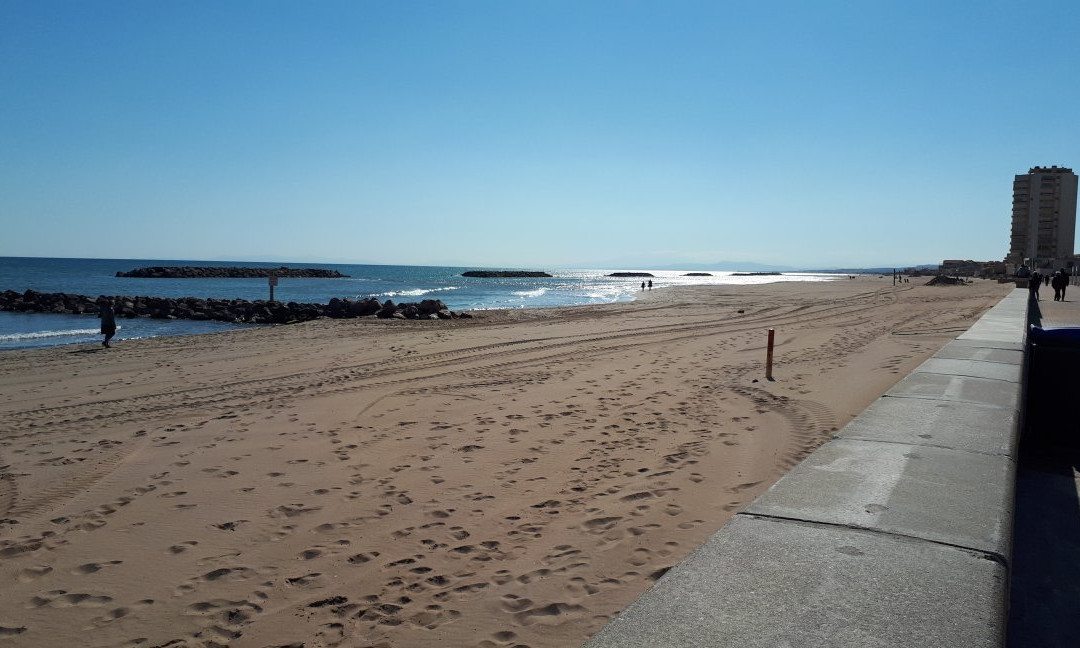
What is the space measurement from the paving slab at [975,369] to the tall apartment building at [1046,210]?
45.7 meters

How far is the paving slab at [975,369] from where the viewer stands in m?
6.84

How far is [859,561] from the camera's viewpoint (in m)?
2.45

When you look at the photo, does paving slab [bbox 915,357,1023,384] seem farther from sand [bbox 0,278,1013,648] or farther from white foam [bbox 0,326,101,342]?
white foam [bbox 0,326,101,342]

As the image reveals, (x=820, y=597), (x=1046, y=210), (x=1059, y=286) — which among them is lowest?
(x=820, y=597)

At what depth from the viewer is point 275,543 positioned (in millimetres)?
4828

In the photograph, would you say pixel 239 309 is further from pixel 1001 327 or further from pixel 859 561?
pixel 859 561

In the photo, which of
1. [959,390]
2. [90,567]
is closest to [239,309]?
[90,567]

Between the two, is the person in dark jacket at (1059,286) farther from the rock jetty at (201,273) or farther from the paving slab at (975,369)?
the rock jetty at (201,273)

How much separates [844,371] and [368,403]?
8.23 metres

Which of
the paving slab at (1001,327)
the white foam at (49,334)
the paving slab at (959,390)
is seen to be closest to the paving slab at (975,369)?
the paving slab at (959,390)

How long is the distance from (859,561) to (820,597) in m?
0.38

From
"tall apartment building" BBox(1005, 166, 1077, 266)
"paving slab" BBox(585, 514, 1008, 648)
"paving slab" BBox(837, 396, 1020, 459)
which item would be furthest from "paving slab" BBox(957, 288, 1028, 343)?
"tall apartment building" BBox(1005, 166, 1077, 266)

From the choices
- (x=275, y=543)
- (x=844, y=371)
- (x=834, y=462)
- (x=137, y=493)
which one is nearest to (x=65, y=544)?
(x=137, y=493)

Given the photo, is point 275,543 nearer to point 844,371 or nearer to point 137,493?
point 137,493
